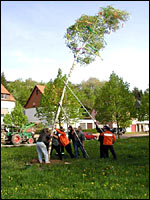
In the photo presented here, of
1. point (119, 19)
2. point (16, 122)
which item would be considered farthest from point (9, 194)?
point (16, 122)

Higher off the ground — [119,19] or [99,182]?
[119,19]

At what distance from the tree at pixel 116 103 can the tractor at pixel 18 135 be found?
1042cm

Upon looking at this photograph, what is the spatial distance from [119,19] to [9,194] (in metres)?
10.8

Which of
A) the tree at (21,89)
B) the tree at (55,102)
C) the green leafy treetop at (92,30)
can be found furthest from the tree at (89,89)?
the green leafy treetop at (92,30)

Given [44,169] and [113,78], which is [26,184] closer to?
[44,169]

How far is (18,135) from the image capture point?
2403 centimetres

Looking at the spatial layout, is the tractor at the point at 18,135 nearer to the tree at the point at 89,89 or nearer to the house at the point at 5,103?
the house at the point at 5,103

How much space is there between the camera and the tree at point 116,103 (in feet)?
101

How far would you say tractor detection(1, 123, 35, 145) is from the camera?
2391 cm

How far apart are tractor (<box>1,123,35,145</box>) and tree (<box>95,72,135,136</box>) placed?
10.4 metres

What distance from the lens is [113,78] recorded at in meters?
32.4

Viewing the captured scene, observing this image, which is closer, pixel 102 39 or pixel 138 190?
pixel 138 190

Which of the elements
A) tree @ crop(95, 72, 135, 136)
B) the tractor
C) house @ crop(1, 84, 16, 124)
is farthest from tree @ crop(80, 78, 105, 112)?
the tractor

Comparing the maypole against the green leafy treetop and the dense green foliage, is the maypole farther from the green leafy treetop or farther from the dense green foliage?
the dense green foliage
